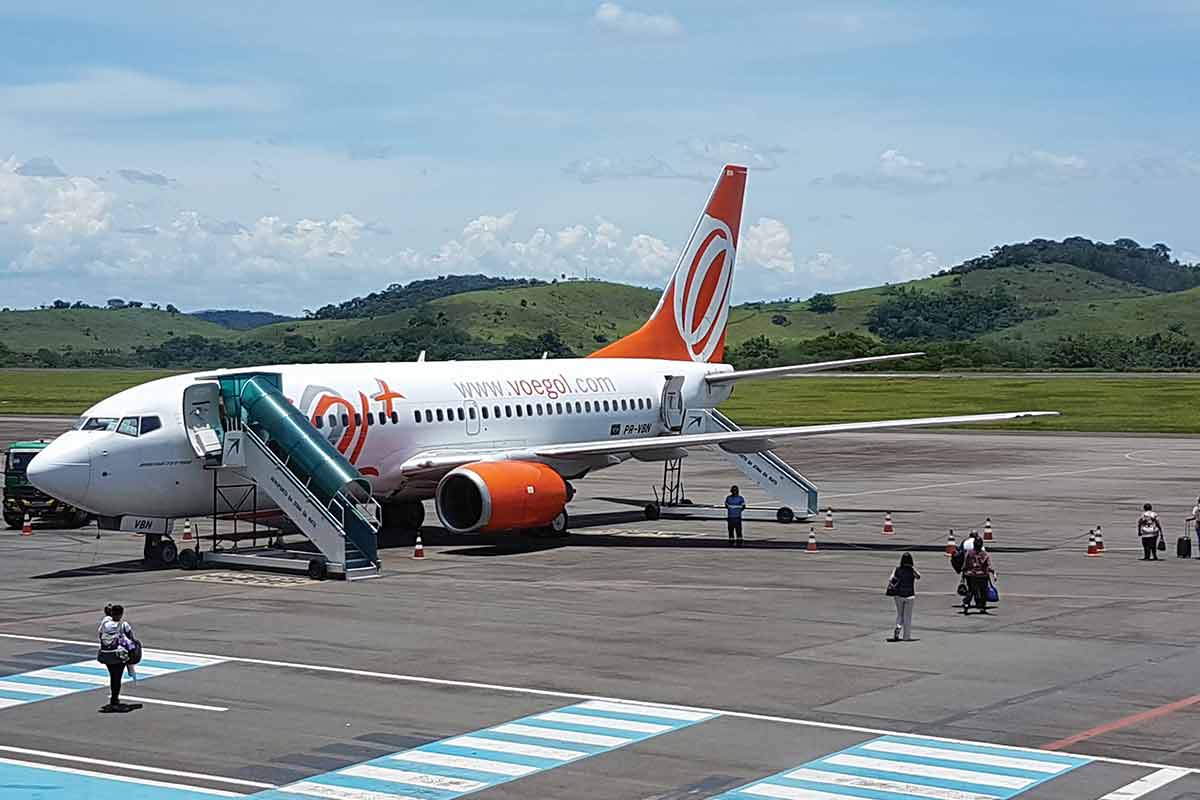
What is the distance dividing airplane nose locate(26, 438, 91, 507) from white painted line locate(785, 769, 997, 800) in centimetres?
2334

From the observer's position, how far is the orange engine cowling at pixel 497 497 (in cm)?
4197

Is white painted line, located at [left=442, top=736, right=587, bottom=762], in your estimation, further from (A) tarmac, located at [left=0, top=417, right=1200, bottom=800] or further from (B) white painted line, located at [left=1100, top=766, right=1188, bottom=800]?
(B) white painted line, located at [left=1100, top=766, right=1188, bottom=800]

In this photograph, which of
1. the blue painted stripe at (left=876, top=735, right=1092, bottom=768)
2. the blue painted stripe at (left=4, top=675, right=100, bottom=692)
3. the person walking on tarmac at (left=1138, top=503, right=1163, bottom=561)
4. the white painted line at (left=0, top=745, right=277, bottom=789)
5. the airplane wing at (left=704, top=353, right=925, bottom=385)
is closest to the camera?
the white painted line at (left=0, top=745, right=277, bottom=789)

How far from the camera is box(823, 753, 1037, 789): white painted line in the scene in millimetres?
19703

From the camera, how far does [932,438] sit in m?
90.2

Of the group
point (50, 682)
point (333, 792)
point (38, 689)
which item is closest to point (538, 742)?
point (333, 792)

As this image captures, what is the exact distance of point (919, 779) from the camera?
65.4ft

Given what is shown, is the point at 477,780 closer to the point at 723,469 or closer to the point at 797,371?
the point at 797,371

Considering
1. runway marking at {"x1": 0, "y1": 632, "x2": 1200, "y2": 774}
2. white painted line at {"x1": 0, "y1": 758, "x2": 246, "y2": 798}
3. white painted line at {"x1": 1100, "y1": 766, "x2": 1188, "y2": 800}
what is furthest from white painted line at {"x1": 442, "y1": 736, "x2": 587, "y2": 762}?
white painted line at {"x1": 1100, "y1": 766, "x2": 1188, "y2": 800}

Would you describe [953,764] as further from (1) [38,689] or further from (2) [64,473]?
(2) [64,473]

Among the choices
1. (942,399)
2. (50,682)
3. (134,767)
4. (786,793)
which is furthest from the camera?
(942,399)

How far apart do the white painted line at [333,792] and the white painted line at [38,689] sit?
7168 millimetres

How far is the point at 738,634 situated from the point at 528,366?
21.4 meters

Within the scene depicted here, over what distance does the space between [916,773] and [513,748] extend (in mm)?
5303
